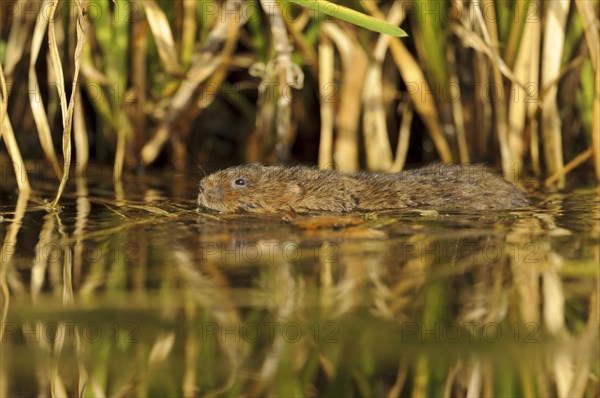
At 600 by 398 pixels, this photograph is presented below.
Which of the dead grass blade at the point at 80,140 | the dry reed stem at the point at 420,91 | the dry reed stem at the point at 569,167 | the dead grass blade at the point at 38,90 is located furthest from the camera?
the dead grass blade at the point at 80,140

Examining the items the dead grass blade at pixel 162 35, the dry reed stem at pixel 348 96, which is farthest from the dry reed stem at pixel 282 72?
the dead grass blade at pixel 162 35

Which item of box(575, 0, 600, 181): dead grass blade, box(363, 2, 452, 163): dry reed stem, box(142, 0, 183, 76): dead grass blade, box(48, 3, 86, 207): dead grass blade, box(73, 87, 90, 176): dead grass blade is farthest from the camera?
box(73, 87, 90, 176): dead grass blade

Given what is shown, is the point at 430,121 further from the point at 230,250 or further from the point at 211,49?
the point at 230,250

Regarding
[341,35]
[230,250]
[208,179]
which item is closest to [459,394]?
[230,250]

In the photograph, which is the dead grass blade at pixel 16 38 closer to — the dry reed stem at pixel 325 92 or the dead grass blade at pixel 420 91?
the dry reed stem at pixel 325 92

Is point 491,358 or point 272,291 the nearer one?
point 491,358

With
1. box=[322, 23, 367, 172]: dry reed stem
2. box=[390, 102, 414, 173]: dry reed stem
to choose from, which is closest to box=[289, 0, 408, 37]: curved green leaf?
box=[322, 23, 367, 172]: dry reed stem

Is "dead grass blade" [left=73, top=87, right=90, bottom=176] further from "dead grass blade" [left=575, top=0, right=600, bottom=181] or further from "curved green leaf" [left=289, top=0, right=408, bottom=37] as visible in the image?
"dead grass blade" [left=575, top=0, right=600, bottom=181]
